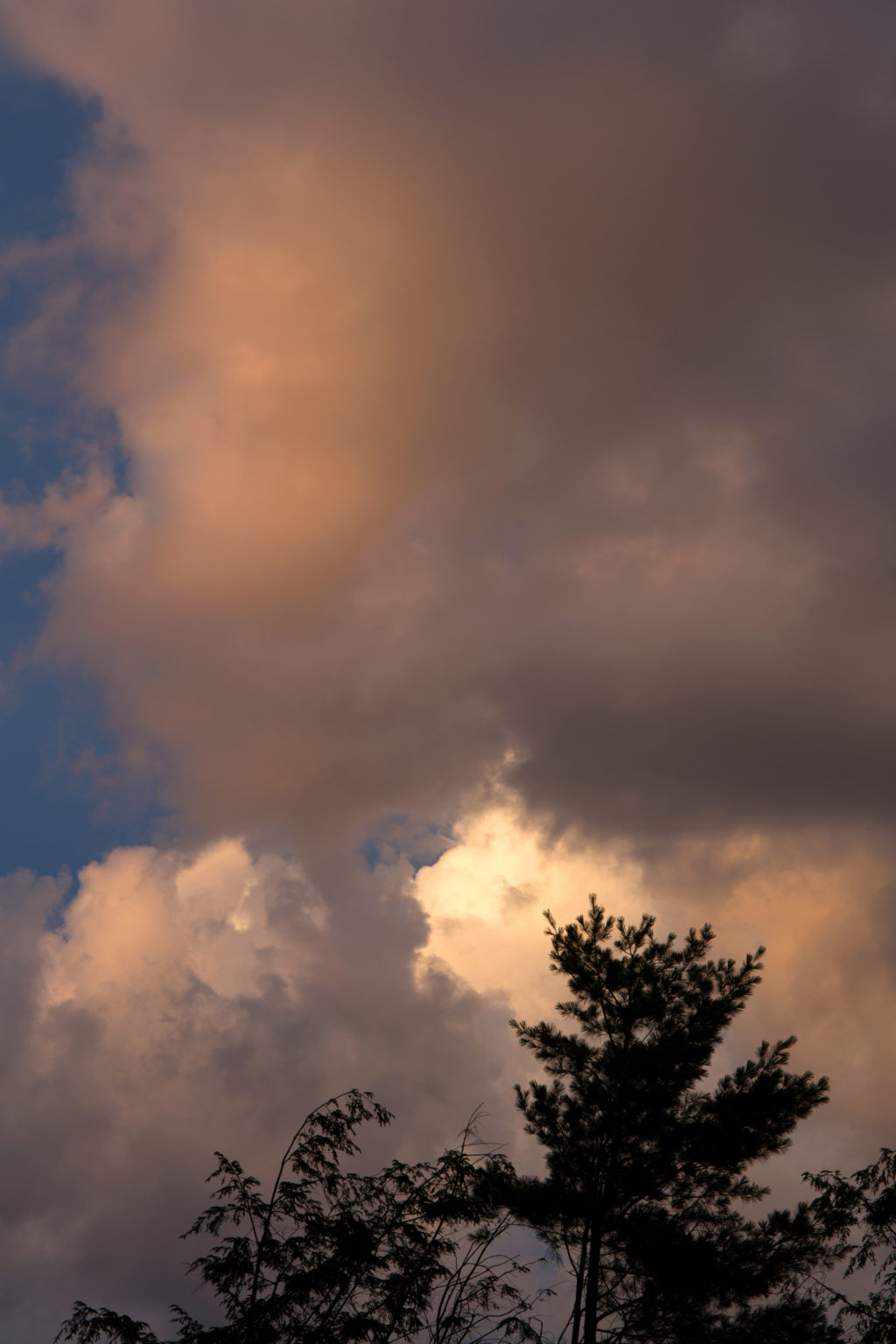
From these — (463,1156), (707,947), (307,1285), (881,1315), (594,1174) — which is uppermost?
(707,947)

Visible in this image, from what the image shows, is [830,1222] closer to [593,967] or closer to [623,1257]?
[623,1257]

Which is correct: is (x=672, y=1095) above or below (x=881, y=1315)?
above

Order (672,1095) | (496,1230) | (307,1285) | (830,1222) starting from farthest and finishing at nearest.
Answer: (672,1095), (830,1222), (307,1285), (496,1230)

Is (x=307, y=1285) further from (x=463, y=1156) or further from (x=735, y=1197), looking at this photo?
(x=735, y=1197)

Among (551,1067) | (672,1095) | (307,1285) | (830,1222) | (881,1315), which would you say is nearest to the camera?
(307,1285)

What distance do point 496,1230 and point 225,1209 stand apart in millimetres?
3800

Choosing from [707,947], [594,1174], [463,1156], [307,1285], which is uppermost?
[707,947]

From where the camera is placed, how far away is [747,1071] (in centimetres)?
2377

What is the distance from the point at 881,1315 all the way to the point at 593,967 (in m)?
10.2

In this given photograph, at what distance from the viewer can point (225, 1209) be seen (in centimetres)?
1127

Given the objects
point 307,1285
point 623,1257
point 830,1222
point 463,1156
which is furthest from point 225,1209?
point 830,1222

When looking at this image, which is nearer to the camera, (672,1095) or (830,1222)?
(830,1222)

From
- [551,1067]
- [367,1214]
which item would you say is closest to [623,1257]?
[551,1067]

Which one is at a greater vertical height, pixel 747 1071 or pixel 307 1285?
pixel 747 1071
